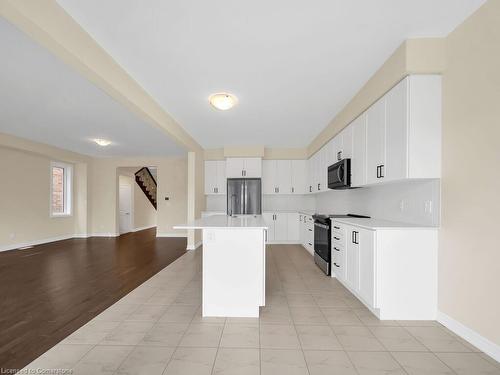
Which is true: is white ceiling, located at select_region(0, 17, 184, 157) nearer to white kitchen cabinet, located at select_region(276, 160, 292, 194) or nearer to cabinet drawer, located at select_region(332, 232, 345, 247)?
white kitchen cabinet, located at select_region(276, 160, 292, 194)

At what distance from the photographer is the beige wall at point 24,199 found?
5.74 m

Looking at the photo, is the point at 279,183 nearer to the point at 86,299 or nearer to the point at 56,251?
the point at 86,299

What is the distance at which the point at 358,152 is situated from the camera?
3.45 metres

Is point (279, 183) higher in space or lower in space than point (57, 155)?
lower

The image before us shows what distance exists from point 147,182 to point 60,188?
11.2 feet

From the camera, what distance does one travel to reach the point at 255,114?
420cm

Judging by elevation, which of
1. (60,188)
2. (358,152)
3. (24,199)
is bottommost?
(24,199)

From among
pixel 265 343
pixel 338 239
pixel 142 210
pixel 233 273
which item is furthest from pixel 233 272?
pixel 142 210

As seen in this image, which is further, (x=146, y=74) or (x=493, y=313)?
(x=146, y=74)

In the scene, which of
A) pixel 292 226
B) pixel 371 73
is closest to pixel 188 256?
pixel 292 226

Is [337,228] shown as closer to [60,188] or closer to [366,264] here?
[366,264]

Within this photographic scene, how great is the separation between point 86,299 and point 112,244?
163 inches

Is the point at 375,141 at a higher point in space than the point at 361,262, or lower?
higher

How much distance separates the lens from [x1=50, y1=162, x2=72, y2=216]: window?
285 inches
